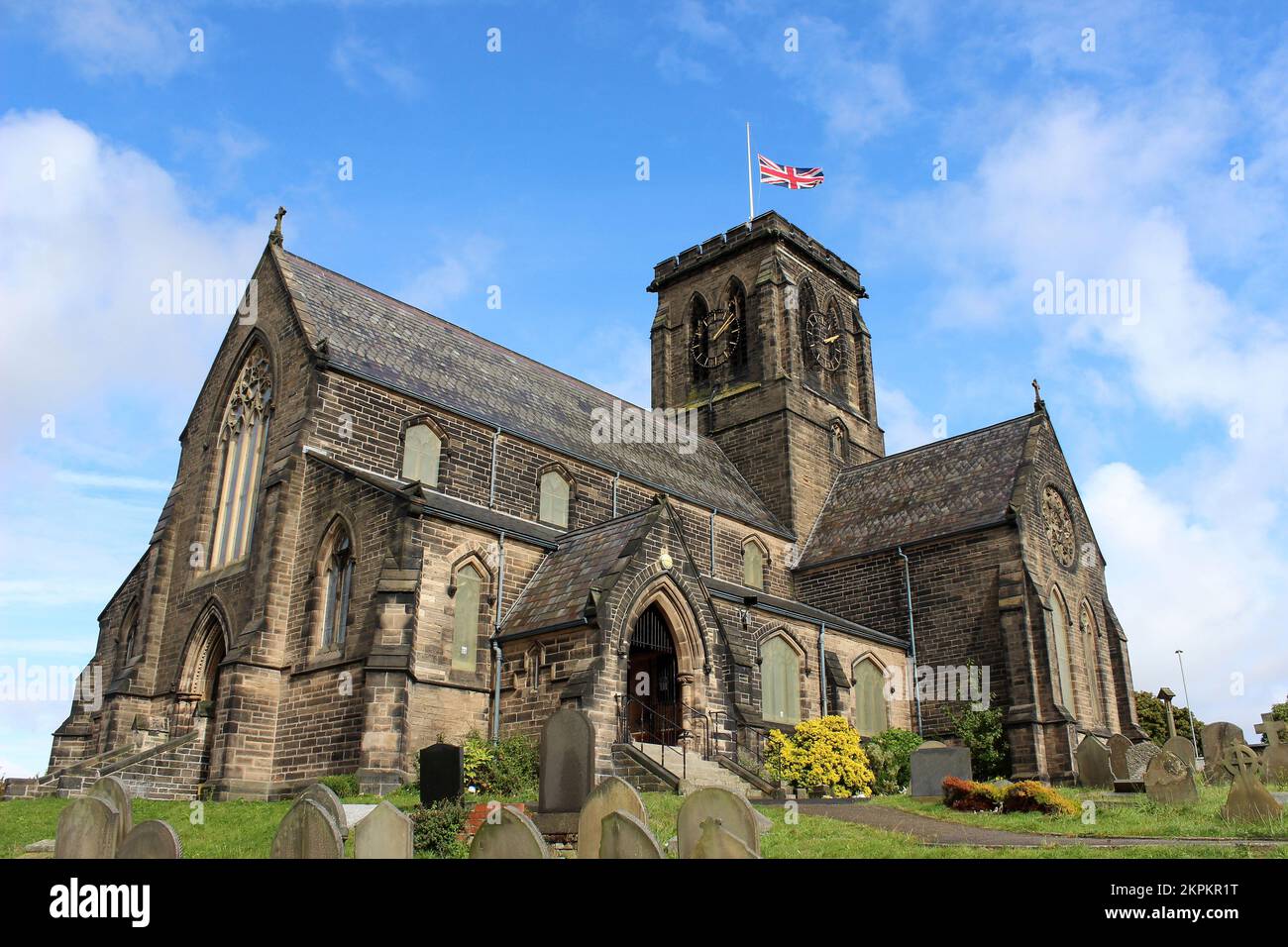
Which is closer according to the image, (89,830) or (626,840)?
(626,840)

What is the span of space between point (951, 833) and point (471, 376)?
19.4 m

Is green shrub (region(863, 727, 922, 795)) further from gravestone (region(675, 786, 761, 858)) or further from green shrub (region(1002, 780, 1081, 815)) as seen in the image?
gravestone (region(675, 786, 761, 858))

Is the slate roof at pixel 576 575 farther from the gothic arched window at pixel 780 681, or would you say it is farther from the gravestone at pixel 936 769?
the gravestone at pixel 936 769

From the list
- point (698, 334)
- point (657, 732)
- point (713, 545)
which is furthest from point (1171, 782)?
point (698, 334)

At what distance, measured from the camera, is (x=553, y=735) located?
14055 millimetres

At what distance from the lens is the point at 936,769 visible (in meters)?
20.7

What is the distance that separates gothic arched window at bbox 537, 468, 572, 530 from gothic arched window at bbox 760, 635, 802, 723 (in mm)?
6612

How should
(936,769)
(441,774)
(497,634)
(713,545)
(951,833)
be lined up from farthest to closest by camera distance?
(713,545) → (497,634) → (936,769) → (441,774) → (951,833)

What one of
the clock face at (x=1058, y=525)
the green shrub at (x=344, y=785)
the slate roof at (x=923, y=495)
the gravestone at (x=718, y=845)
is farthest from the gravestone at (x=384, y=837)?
the clock face at (x=1058, y=525)

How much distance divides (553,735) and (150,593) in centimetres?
1731

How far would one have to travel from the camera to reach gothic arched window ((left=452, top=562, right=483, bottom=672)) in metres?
21.9

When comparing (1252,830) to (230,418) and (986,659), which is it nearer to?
(986,659)

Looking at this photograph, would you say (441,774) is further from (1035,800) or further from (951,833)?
(1035,800)

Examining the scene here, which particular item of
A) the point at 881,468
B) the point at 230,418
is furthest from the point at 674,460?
the point at 230,418
